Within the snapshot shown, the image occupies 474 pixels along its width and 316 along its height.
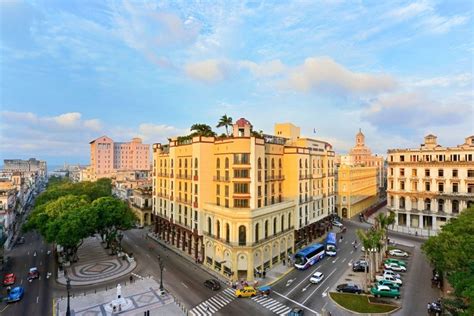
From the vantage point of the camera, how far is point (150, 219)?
90812 millimetres

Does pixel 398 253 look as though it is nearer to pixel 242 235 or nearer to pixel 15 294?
pixel 242 235

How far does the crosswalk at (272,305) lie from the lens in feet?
122

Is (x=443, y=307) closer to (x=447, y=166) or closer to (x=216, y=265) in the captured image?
(x=216, y=265)

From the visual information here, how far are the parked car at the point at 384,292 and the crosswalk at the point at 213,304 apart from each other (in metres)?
20.3

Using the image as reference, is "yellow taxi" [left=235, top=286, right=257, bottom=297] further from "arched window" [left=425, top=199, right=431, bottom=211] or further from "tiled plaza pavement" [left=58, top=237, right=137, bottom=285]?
"arched window" [left=425, top=199, right=431, bottom=211]

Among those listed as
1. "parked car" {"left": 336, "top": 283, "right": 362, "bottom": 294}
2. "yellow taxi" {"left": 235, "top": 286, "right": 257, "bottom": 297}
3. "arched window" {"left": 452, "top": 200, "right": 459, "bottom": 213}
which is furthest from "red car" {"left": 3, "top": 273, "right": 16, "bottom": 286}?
"arched window" {"left": 452, "top": 200, "right": 459, "bottom": 213}

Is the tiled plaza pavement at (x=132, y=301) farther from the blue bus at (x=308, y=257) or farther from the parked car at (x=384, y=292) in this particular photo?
the parked car at (x=384, y=292)

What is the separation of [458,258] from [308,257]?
25.0 m

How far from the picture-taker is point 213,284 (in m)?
44.2

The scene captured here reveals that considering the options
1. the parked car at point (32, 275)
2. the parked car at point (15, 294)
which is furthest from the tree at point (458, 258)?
the parked car at point (32, 275)

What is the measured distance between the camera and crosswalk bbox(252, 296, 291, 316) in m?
37.2

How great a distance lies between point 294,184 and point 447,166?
136 feet

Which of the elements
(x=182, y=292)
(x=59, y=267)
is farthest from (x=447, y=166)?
(x=59, y=267)

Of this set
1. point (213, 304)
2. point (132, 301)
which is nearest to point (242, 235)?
point (213, 304)
